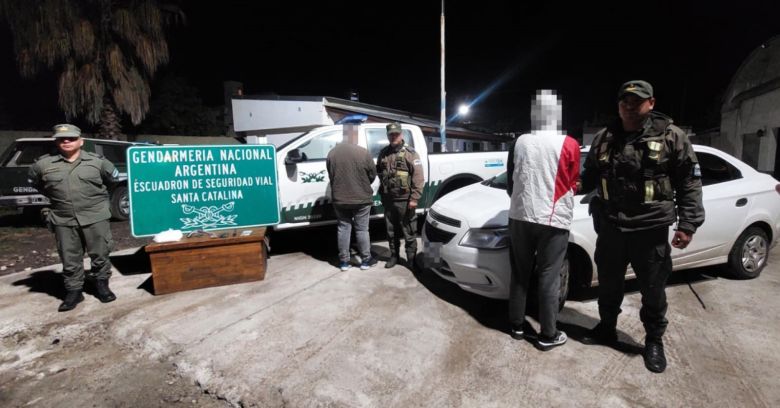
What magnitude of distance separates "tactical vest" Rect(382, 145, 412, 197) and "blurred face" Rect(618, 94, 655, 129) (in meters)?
2.39

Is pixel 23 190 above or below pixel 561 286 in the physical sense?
above

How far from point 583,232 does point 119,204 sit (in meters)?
8.79

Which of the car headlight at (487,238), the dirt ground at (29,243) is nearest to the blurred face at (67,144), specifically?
the dirt ground at (29,243)

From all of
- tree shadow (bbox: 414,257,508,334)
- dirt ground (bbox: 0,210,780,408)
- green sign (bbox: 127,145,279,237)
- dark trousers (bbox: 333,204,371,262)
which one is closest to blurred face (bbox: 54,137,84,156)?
green sign (bbox: 127,145,279,237)

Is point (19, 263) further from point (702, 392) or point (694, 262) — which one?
point (694, 262)

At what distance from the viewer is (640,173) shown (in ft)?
8.71

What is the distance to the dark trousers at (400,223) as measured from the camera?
4.74m

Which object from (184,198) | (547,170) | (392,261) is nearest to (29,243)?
(184,198)

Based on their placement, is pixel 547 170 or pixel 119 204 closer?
pixel 547 170

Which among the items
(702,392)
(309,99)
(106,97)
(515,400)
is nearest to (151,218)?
(515,400)

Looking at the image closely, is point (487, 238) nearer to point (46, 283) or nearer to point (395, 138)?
point (395, 138)

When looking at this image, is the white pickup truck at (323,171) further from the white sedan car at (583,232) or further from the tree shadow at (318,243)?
the white sedan car at (583,232)

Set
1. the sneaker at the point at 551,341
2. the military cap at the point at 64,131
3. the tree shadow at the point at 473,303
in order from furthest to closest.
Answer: the military cap at the point at 64,131 < the tree shadow at the point at 473,303 < the sneaker at the point at 551,341

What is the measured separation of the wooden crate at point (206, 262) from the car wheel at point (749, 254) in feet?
17.0
